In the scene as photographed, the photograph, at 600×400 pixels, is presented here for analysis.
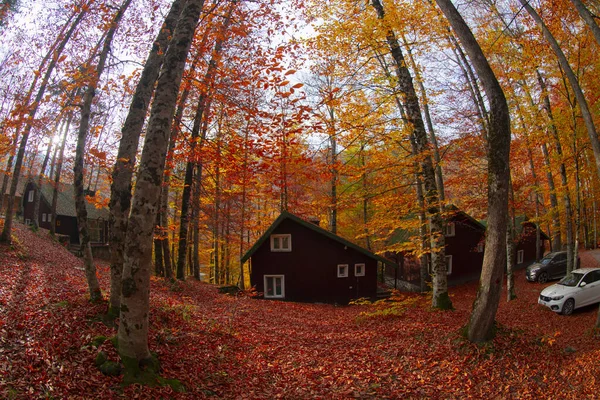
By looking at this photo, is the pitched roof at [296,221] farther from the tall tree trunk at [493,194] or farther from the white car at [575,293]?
the tall tree trunk at [493,194]

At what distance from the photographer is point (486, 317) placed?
6941 millimetres

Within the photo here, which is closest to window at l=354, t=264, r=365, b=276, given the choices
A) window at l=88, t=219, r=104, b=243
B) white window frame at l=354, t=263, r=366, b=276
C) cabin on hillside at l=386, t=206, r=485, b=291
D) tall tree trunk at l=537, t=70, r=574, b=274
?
white window frame at l=354, t=263, r=366, b=276

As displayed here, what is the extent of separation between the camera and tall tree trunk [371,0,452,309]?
10562 millimetres

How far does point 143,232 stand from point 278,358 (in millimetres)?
4403

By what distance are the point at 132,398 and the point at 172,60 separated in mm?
4895

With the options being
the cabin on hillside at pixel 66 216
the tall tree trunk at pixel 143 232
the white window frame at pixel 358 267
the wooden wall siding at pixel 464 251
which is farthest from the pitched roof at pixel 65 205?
the wooden wall siding at pixel 464 251

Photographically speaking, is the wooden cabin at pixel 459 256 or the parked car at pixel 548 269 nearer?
the parked car at pixel 548 269

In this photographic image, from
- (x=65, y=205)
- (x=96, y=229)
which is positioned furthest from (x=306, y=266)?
(x=65, y=205)

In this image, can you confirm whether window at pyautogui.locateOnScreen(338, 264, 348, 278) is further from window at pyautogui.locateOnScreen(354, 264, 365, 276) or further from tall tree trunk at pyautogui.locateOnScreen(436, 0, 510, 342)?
tall tree trunk at pyautogui.locateOnScreen(436, 0, 510, 342)

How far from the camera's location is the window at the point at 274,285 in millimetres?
21094

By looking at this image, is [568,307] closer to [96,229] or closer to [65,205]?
[96,229]

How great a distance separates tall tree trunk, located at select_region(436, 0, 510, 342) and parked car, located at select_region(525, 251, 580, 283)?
63.3 feet

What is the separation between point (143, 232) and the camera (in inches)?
192

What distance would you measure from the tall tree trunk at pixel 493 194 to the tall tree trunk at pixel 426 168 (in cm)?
340
